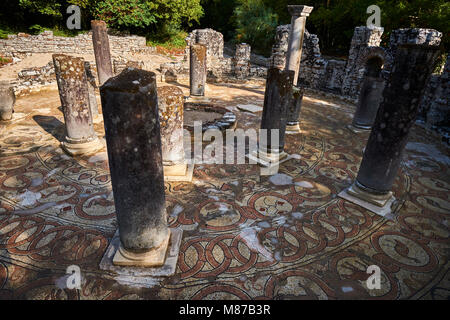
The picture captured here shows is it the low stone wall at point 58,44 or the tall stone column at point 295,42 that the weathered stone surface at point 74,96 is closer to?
the tall stone column at point 295,42

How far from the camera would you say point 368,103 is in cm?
742

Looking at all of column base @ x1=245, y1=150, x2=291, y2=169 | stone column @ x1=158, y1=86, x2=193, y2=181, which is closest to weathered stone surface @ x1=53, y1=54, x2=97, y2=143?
stone column @ x1=158, y1=86, x2=193, y2=181

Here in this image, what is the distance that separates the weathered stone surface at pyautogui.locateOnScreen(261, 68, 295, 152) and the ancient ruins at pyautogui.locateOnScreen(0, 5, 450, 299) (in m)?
0.03

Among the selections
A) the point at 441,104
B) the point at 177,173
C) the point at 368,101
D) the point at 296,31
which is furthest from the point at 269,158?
the point at 296,31

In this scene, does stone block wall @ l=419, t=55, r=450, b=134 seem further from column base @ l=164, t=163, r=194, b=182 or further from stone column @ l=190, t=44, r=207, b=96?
stone column @ l=190, t=44, r=207, b=96

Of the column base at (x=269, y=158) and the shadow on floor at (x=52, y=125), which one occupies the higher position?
the column base at (x=269, y=158)

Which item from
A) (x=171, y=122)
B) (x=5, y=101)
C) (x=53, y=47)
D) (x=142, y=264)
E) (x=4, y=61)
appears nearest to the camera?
(x=142, y=264)

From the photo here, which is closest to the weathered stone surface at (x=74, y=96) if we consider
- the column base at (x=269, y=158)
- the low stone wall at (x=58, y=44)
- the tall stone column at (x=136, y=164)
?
the tall stone column at (x=136, y=164)

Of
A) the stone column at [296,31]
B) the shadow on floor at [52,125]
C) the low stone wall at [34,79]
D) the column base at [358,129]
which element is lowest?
the shadow on floor at [52,125]

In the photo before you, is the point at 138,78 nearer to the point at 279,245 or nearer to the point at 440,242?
the point at 279,245

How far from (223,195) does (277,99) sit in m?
2.24

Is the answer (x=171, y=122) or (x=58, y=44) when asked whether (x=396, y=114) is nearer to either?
(x=171, y=122)

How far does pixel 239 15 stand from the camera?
73.9ft

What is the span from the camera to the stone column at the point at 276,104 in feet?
16.8
